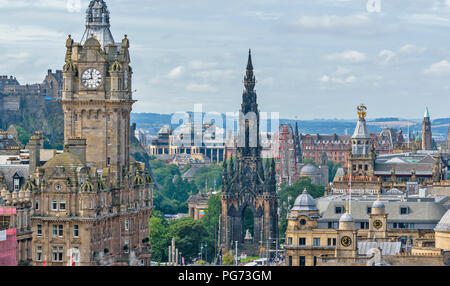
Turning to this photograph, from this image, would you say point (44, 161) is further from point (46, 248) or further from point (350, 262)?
point (350, 262)

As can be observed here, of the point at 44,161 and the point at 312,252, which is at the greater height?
the point at 44,161

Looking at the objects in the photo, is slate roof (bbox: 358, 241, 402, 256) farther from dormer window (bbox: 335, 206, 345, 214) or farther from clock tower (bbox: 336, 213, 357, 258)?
dormer window (bbox: 335, 206, 345, 214)

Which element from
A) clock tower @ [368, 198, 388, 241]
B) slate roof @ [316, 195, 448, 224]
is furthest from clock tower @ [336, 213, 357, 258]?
slate roof @ [316, 195, 448, 224]

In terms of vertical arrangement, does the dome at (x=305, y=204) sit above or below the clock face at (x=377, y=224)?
above

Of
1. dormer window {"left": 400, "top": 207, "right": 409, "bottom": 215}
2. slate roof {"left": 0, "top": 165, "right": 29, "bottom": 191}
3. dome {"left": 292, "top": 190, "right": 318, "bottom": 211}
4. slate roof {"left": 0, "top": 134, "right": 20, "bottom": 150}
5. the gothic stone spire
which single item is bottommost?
dormer window {"left": 400, "top": 207, "right": 409, "bottom": 215}

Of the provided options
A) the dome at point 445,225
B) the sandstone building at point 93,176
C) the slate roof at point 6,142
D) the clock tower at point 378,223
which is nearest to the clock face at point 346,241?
the dome at point 445,225

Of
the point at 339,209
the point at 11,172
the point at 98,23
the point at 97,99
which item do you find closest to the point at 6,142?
the point at 98,23

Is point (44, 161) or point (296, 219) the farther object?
point (296, 219)

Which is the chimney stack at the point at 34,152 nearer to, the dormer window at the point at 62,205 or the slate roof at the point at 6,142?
the dormer window at the point at 62,205

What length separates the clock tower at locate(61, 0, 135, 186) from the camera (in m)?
132

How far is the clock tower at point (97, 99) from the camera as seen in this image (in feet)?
434
